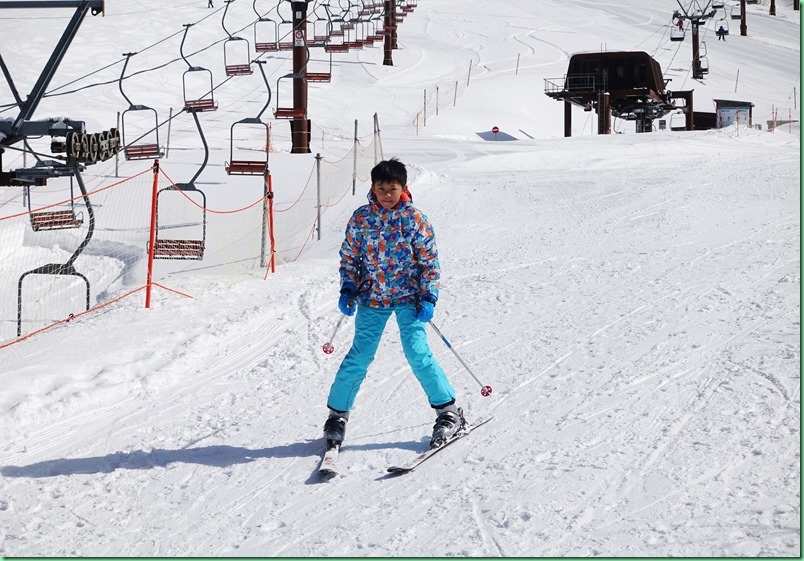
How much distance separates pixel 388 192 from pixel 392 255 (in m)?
0.35

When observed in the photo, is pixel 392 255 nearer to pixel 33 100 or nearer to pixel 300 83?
pixel 33 100

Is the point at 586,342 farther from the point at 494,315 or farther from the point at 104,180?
the point at 104,180

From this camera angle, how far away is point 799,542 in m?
3.79

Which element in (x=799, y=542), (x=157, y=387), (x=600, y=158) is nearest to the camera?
(x=799, y=542)

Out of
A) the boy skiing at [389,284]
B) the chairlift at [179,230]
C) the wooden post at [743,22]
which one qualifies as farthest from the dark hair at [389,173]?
the wooden post at [743,22]

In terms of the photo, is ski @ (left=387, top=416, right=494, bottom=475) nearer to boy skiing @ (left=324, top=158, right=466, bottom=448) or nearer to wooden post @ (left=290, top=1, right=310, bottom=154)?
boy skiing @ (left=324, top=158, right=466, bottom=448)

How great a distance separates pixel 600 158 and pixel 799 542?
19.0 metres

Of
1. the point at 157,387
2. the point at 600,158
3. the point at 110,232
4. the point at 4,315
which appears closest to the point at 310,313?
the point at 157,387

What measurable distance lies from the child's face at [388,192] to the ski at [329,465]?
1360 mm

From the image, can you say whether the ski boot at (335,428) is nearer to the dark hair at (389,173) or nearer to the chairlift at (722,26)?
the dark hair at (389,173)

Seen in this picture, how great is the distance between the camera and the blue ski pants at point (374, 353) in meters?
5.20

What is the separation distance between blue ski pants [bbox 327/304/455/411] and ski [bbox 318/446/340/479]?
0.30 metres

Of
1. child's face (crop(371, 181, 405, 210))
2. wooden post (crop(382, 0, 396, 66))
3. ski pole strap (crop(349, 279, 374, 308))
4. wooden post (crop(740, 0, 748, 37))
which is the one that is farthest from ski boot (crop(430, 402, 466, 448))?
wooden post (crop(740, 0, 748, 37))

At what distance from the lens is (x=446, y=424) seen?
17.4ft
